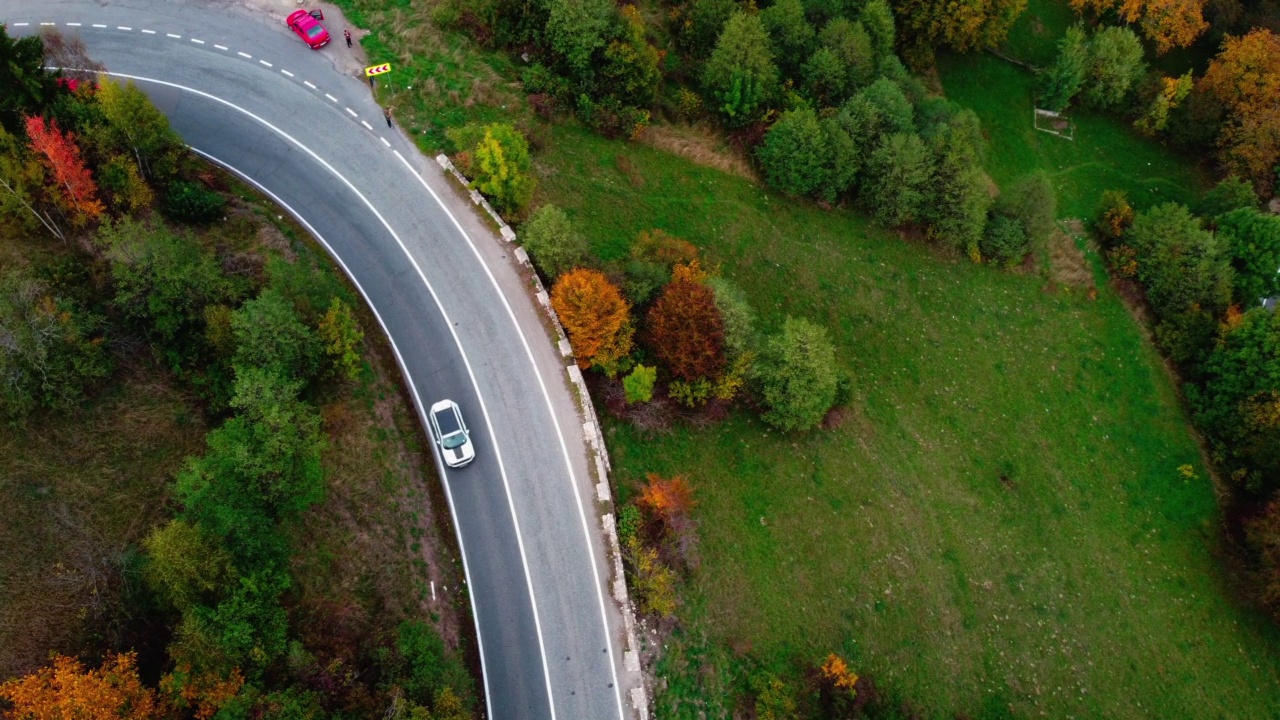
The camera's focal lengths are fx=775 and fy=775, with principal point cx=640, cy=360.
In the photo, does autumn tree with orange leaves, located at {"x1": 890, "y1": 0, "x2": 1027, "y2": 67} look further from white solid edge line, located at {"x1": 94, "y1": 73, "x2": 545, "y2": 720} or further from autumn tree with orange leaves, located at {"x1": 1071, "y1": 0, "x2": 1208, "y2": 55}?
white solid edge line, located at {"x1": 94, "y1": 73, "x2": 545, "y2": 720}

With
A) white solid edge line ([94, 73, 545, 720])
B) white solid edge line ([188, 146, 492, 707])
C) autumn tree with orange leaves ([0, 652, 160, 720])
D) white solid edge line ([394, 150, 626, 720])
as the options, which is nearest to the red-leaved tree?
white solid edge line ([394, 150, 626, 720])

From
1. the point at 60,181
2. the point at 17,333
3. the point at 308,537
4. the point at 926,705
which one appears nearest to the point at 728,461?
the point at 926,705

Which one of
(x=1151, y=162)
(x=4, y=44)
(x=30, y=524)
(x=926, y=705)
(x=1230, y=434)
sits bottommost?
(x=926, y=705)

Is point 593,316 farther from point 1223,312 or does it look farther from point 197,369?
point 1223,312

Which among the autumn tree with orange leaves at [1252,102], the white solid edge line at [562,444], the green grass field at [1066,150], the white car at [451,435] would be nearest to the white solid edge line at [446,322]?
A: the white solid edge line at [562,444]

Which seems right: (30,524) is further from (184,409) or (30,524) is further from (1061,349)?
(1061,349)

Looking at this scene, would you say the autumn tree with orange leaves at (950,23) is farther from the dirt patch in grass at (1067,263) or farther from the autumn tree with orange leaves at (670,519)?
the autumn tree with orange leaves at (670,519)
